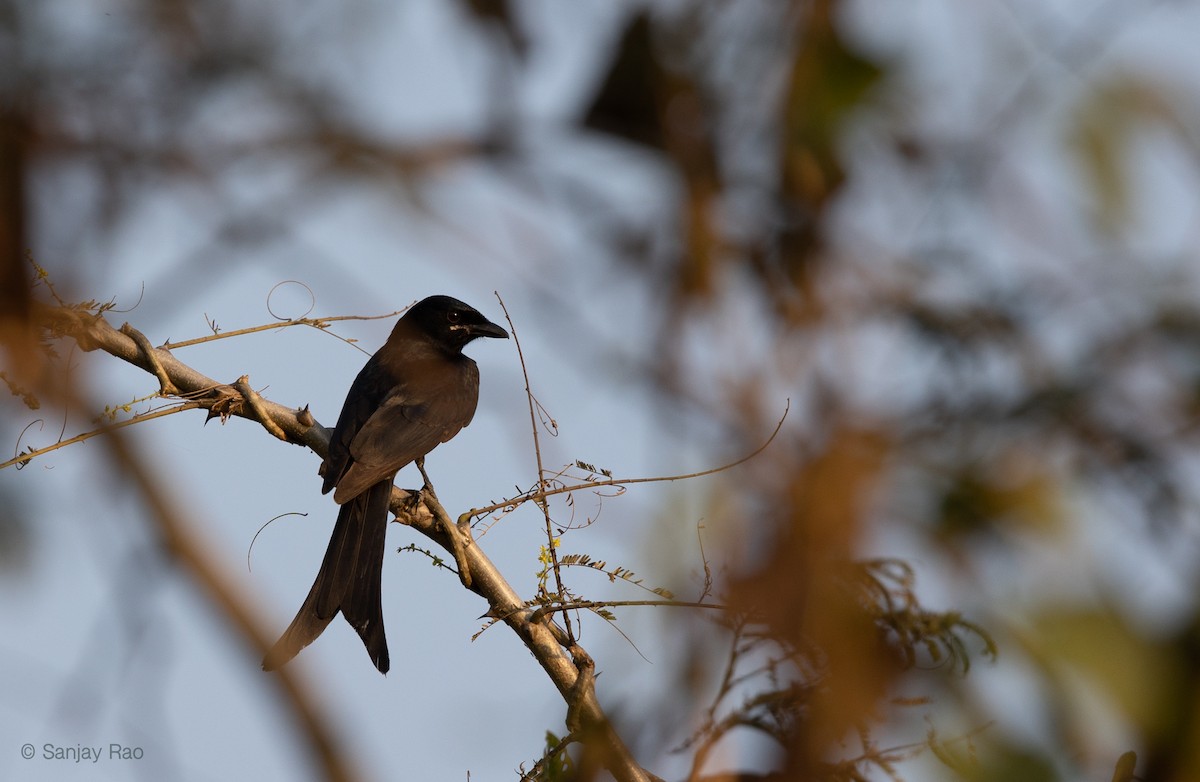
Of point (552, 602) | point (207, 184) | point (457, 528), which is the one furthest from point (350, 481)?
point (207, 184)

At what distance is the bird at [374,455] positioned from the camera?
13.4 feet

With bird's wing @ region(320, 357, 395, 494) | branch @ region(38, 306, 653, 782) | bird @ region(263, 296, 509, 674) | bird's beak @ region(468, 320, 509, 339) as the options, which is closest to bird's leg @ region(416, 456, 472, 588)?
branch @ region(38, 306, 653, 782)

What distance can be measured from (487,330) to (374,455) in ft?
5.53

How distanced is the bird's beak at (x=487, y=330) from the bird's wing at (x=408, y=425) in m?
0.30

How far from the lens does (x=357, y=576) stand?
165 inches

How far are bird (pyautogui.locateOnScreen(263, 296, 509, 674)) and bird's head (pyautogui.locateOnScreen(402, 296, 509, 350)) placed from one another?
21cm

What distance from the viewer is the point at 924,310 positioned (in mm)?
1277

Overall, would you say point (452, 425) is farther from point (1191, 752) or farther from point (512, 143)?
point (1191, 752)

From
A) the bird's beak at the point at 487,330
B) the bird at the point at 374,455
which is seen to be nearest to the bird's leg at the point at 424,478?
the bird at the point at 374,455

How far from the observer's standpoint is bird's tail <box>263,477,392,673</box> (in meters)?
3.99

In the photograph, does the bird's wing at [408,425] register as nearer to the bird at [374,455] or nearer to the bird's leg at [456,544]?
the bird at [374,455]

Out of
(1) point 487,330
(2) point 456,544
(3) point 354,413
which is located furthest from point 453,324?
(2) point 456,544

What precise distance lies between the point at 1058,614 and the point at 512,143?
712 millimetres

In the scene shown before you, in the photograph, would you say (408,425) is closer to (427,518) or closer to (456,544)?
(427,518)
